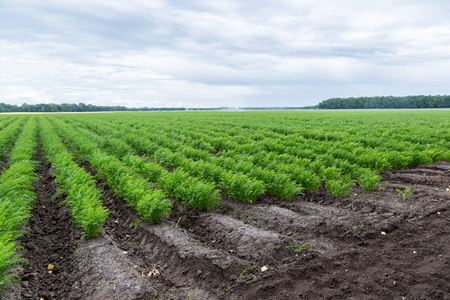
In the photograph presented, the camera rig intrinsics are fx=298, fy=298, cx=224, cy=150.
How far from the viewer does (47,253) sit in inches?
215

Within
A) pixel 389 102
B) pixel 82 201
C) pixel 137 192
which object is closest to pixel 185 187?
pixel 137 192

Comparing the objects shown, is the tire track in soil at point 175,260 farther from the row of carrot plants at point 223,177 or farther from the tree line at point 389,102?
the tree line at point 389,102

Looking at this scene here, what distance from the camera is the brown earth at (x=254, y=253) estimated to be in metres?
4.22

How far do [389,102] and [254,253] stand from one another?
13638cm

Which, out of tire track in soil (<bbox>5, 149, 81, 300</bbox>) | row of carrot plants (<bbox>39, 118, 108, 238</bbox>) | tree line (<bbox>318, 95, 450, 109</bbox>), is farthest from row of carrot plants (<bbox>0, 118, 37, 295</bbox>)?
tree line (<bbox>318, 95, 450, 109</bbox>)

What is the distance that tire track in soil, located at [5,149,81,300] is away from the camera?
4359 millimetres

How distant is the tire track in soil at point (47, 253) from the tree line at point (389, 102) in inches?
5147

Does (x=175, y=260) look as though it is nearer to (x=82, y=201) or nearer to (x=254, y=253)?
(x=254, y=253)

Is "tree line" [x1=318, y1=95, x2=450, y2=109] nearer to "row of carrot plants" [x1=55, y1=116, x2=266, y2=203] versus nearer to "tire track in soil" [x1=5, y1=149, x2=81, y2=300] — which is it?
"row of carrot plants" [x1=55, y1=116, x2=266, y2=203]

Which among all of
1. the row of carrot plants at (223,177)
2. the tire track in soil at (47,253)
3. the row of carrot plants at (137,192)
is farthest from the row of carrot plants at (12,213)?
the row of carrot plants at (223,177)

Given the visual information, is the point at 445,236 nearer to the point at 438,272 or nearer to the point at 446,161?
the point at 438,272

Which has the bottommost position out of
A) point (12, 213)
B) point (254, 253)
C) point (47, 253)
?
point (47, 253)

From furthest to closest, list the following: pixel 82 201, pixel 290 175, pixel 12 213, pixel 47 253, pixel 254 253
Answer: pixel 290 175 < pixel 82 201 < pixel 12 213 < pixel 47 253 < pixel 254 253

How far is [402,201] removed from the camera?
757 centimetres
